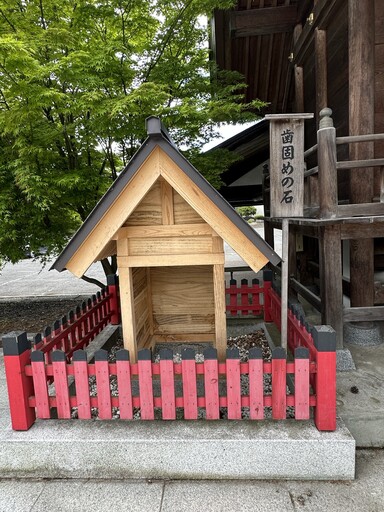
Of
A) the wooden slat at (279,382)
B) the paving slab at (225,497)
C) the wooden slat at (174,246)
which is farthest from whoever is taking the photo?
the wooden slat at (174,246)

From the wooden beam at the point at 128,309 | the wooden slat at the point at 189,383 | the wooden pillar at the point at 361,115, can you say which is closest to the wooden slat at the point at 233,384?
the wooden slat at the point at 189,383

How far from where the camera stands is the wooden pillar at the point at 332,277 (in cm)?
452

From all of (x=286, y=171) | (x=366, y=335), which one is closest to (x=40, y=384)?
(x=286, y=171)

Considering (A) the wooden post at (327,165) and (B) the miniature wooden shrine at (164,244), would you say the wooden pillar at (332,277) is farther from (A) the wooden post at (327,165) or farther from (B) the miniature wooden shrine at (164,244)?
(B) the miniature wooden shrine at (164,244)

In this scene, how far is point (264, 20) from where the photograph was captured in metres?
7.67

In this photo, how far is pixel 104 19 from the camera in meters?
6.25

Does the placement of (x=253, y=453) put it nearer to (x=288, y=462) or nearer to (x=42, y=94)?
(x=288, y=462)

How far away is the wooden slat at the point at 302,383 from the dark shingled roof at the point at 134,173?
865 millimetres

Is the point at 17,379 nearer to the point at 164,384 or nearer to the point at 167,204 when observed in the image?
the point at 164,384

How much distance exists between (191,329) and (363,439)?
8.32ft

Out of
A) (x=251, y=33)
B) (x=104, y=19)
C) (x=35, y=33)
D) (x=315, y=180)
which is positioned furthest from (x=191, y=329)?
(x=251, y=33)

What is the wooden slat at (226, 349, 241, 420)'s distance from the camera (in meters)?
2.86

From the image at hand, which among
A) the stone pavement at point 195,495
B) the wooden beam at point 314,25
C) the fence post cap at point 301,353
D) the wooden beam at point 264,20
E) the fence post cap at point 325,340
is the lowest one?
the stone pavement at point 195,495

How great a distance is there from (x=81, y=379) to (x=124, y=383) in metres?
0.39
